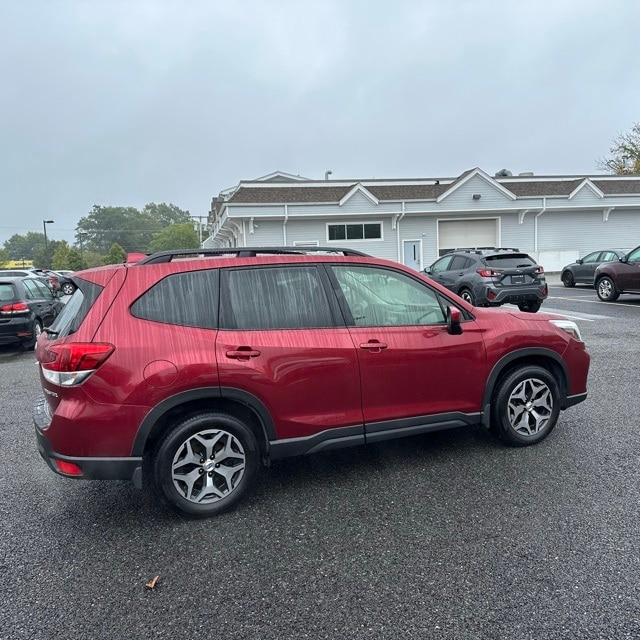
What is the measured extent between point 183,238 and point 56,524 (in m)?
106

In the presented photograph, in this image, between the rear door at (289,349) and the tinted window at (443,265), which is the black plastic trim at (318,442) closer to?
the rear door at (289,349)

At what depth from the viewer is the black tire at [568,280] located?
1962cm

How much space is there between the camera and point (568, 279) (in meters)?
19.9

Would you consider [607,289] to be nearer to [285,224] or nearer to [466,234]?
[466,234]

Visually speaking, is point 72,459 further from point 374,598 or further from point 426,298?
point 426,298

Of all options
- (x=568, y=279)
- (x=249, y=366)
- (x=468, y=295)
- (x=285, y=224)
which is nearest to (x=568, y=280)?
(x=568, y=279)

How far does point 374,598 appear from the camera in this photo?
235 centimetres

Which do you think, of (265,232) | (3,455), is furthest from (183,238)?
(3,455)

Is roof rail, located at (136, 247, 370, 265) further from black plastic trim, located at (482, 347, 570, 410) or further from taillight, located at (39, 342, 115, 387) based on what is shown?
black plastic trim, located at (482, 347, 570, 410)

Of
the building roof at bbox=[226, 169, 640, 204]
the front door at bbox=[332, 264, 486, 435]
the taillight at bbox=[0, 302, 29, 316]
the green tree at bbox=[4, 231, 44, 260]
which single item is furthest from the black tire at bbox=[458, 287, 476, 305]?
the green tree at bbox=[4, 231, 44, 260]

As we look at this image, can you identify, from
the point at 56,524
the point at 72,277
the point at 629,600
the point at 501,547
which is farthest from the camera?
the point at 72,277

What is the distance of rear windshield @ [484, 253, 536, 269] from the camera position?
455 inches

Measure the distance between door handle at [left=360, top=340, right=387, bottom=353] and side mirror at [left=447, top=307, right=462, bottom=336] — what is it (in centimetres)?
58

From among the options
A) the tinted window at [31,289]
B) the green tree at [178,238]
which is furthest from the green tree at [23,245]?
the tinted window at [31,289]
